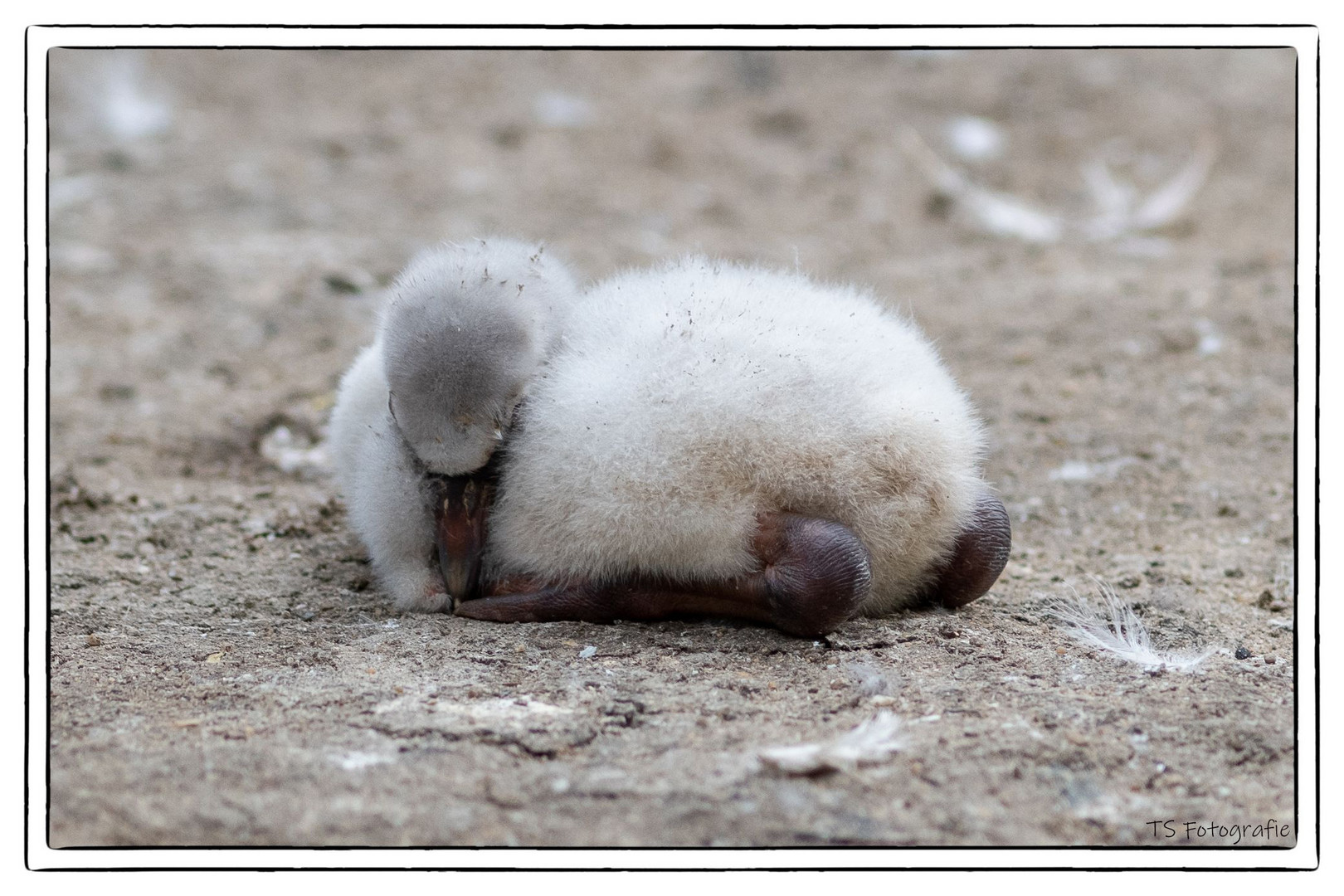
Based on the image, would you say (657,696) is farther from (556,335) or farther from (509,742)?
(556,335)

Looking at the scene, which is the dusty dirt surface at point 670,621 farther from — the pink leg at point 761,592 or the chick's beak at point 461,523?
the chick's beak at point 461,523

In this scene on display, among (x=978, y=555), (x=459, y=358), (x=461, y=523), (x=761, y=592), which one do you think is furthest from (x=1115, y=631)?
(x=459, y=358)

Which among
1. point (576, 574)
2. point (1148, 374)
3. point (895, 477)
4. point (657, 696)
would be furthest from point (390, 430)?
point (1148, 374)

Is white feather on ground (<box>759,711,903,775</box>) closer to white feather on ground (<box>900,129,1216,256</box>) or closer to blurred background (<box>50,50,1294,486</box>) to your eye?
blurred background (<box>50,50,1294,486</box>)

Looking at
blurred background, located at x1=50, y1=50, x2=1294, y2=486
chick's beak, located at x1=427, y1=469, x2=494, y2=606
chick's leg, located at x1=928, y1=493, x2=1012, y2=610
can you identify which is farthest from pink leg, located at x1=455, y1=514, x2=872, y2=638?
blurred background, located at x1=50, y1=50, x2=1294, y2=486

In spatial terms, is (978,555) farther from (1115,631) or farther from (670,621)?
(670,621)

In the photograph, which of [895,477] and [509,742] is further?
[895,477]
